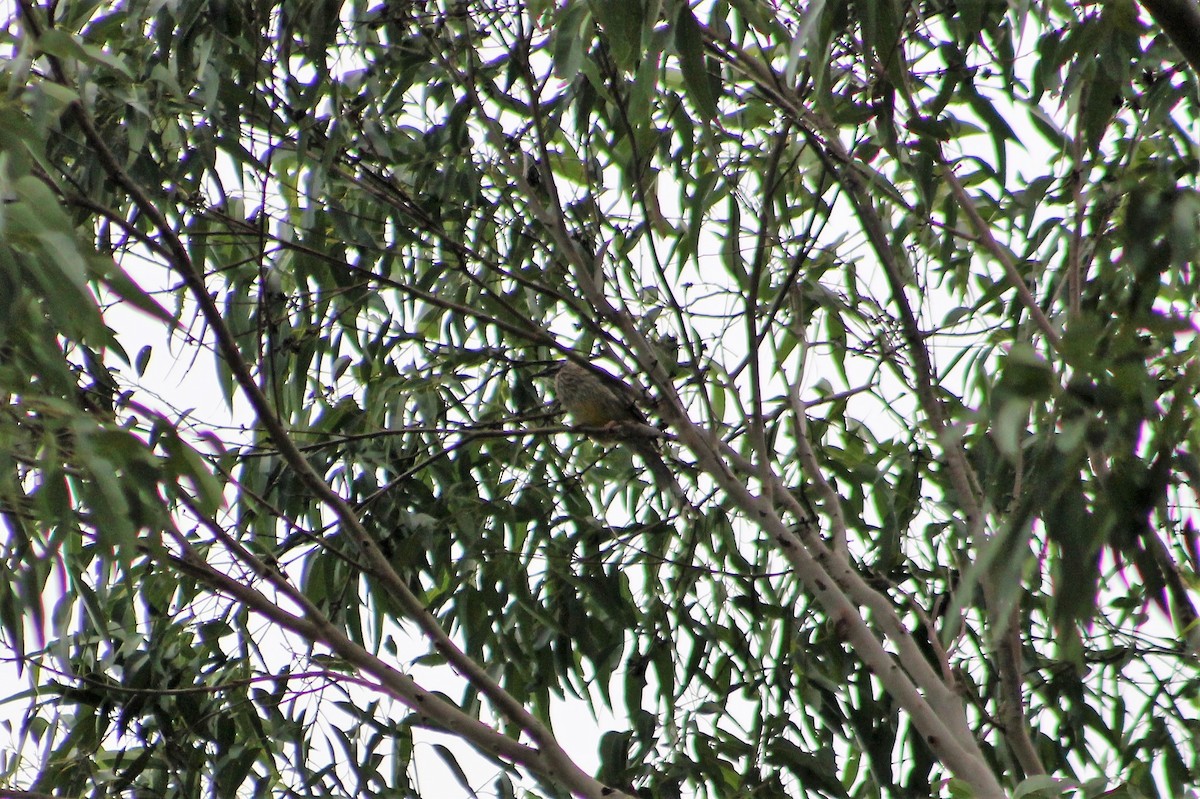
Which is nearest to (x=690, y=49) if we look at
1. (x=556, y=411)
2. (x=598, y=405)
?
(x=556, y=411)

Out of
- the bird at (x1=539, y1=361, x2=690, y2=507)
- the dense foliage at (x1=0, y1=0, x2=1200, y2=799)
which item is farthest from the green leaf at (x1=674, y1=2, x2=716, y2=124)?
the bird at (x1=539, y1=361, x2=690, y2=507)

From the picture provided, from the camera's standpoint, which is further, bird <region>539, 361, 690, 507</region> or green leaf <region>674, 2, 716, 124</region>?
bird <region>539, 361, 690, 507</region>

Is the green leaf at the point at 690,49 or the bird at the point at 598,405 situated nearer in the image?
the green leaf at the point at 690,49

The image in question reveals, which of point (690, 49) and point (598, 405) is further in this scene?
point (598, 405)

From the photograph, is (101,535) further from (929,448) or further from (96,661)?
(929,448)

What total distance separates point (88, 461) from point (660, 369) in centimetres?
112

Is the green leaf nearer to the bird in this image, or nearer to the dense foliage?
the dense foliage

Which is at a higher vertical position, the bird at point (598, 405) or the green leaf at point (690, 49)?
the bird at point (598, 405)

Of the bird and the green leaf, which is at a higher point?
the bird

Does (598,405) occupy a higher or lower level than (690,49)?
higher

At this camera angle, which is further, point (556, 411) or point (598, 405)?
point (598, 405)

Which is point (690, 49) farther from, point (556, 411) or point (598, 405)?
point (598, 405)

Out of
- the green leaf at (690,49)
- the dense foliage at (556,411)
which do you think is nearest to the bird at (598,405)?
the dense foliage at (556,411)

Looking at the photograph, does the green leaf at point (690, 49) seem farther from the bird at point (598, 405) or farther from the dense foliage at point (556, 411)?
the bird at point (598, 405)
